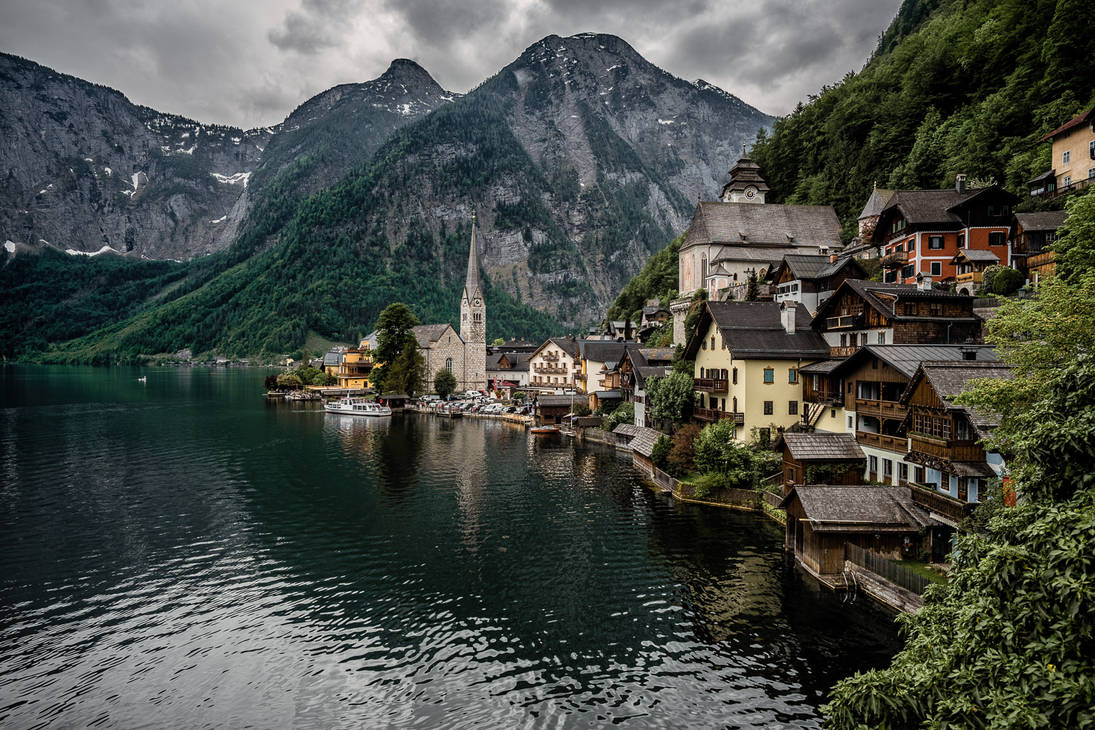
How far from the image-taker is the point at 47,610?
2602cm

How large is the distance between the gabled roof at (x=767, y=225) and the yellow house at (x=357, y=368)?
80.3 meters

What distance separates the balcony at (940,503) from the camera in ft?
81.3

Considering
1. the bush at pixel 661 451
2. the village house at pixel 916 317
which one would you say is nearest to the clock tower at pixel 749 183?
the bush at pixel 661 451

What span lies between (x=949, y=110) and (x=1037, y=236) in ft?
149

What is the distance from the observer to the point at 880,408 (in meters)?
32.4

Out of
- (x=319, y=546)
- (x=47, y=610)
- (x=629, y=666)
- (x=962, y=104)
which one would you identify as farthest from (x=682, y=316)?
(x=47, y=610)

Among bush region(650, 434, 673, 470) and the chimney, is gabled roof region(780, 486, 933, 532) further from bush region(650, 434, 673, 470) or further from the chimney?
bush region(650, 434, 673, 470)

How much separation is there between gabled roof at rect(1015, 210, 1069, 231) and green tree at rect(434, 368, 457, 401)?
94887 millimetres

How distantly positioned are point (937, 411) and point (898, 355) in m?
7.27

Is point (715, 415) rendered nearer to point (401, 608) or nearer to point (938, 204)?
point (938, 204)

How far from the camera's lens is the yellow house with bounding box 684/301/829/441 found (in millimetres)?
43969

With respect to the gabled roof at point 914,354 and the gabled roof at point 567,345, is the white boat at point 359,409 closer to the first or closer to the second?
the gabled roof at point 567,345

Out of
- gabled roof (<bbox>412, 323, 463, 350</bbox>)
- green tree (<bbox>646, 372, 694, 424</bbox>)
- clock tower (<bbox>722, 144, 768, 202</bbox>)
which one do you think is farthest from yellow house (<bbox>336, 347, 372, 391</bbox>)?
green tree (<bbox>646, 372, 694, 424</bbox>)

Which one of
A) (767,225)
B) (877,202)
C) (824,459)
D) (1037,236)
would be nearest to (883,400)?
(824,459)
